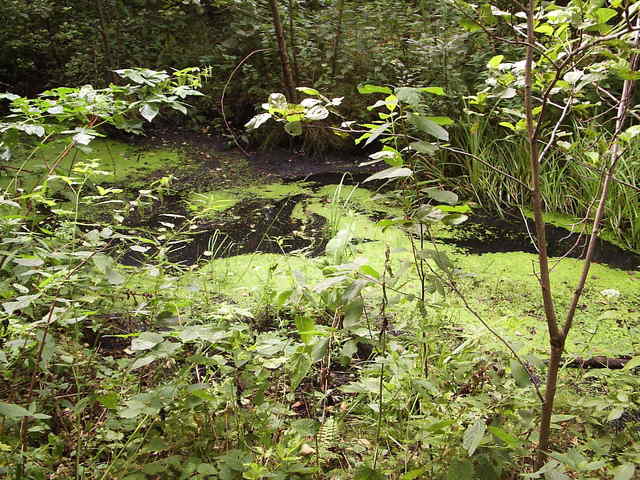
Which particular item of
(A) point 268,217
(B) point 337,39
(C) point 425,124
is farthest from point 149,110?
(B) point 337,39

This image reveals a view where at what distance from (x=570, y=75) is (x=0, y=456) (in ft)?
4.42

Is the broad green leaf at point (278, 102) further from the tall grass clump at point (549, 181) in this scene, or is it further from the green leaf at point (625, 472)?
the tall grass clump at point (549, 181)

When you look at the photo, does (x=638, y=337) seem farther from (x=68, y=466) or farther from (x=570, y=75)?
(x=68, y=466)

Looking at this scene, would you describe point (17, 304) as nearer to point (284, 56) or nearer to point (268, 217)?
point (268, 217)

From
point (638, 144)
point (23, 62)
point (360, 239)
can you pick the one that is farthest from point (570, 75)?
point (23, 62)

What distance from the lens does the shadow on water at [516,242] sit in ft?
8.06

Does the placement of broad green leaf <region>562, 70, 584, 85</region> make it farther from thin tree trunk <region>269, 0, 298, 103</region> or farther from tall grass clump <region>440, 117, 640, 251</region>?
thin tree trunk <region>269, 0, 298, 103</region>

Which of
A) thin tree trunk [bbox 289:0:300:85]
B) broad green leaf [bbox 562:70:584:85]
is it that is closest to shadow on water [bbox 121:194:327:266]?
thin tree trunk [bbox 289:0:300:85]

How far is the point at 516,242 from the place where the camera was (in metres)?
2.63

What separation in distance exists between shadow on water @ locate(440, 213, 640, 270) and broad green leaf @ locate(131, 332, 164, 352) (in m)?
1.90

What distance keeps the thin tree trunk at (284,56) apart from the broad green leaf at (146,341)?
2.89 m

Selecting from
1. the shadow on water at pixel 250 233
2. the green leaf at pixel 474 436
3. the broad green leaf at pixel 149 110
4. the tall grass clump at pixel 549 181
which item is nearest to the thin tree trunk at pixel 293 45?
the shadow on water at pixel 250 233

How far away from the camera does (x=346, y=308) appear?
0.86 meters

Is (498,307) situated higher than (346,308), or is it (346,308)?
(346,308)
